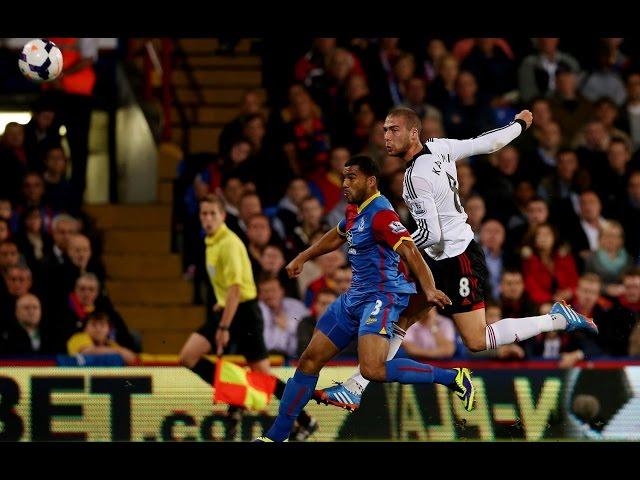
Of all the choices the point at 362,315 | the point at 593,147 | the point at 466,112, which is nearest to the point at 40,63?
the point at 362,315

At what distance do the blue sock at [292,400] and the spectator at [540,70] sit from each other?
6.75m

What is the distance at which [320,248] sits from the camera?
10820mm

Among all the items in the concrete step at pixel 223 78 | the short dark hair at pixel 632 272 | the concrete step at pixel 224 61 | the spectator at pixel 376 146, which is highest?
the concrete step at pixel 224 61

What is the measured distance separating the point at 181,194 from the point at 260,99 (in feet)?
5.08

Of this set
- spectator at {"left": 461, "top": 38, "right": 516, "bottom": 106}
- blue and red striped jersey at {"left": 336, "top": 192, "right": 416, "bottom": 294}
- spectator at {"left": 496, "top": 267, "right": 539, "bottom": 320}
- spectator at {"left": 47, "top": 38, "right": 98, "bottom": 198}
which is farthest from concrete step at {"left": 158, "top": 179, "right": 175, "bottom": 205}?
blue and red striped jersey at {"left": 336, "top": 192, "right": 416, "bottom": 294}

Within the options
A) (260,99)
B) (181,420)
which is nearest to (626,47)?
(260,99)

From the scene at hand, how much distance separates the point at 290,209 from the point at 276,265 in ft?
2.89

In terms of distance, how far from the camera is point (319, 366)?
34.5 feet

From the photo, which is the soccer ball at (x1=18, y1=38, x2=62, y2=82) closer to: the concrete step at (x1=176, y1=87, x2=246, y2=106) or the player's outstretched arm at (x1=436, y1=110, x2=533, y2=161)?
the player's outstretched arm at (x1=436, y1=110, x2=533, y2=161)

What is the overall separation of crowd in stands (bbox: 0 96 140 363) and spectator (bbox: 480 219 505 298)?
135 inches

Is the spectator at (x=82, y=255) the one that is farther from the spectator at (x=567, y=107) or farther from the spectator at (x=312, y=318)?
the spectator at (x=567, y=107)

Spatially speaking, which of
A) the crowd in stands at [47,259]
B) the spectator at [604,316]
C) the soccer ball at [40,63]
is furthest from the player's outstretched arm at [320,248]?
the spectator at [604,316]

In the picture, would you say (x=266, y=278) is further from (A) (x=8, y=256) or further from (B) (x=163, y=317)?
(A) (x=8, y=256)

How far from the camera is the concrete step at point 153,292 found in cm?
1554
